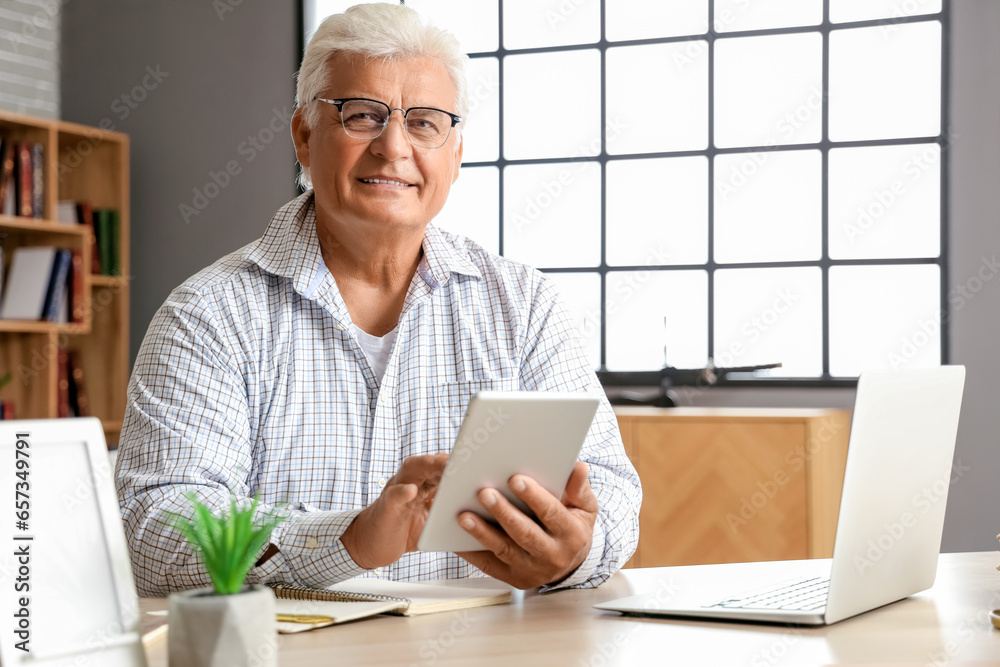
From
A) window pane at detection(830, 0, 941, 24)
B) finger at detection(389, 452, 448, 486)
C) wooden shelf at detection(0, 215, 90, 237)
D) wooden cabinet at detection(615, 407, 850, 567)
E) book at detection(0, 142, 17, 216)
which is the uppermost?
window pane at detection(830, 0, 941, 24)

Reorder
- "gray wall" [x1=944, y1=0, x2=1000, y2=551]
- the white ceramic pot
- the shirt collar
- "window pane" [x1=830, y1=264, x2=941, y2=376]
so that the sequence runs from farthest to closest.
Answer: "window pane" [x1=830, y1=264, x2=941, y2=376], "gray wall" [x1=944, y1=0, x2=1000, y2=551], the shirt collar, the white ceramic pot

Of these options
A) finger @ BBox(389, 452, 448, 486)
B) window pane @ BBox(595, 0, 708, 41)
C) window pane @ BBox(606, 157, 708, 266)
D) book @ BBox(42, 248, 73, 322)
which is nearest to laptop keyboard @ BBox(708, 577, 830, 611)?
finger @ BBox(389, 452, 448, 486)

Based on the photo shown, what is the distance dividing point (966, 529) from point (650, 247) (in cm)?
163

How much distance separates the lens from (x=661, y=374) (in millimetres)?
4102

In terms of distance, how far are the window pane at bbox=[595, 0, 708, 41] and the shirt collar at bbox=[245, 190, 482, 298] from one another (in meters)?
2.67

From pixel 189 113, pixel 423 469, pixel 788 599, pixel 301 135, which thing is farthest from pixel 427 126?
pixel 189 113

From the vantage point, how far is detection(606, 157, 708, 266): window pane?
13.7 ft

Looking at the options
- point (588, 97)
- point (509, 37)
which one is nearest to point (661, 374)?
point (588, 97)

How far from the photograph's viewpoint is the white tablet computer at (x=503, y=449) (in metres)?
1.05

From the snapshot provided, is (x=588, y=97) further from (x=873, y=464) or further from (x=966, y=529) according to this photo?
(x=873, y=464)

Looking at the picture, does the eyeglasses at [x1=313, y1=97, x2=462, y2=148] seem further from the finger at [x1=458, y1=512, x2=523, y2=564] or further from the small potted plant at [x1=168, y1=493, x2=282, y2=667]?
the small potted plant at [x1=168, y1=493, x2=282, y2=667]

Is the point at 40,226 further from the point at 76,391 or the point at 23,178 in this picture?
the point at 76,391

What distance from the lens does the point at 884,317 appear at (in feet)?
12.9

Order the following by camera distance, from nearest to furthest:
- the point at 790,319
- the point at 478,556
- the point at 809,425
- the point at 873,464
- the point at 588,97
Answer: the point at 873,464 → the point at 478,556 → the point at 809,425 → the point at 790,319 → the point at 588,97
